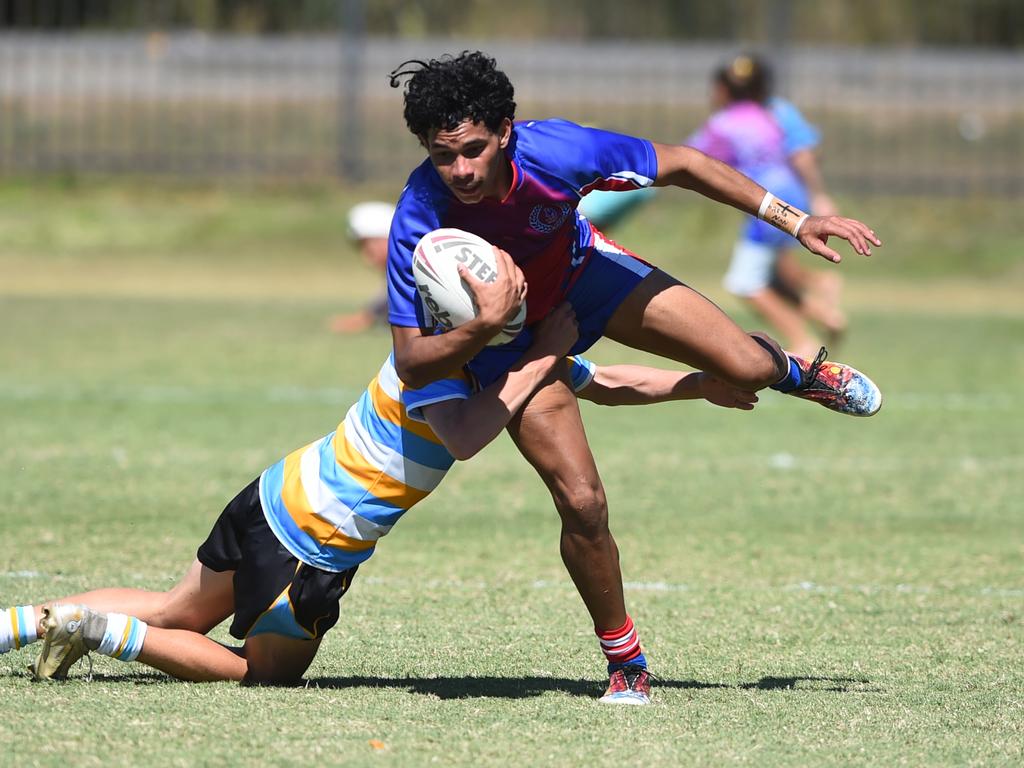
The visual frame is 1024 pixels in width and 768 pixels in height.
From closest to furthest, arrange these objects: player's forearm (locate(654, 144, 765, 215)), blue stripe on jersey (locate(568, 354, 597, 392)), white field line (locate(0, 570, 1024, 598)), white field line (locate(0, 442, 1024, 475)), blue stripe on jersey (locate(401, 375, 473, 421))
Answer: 1. blue stripe on jersey (locate(401, 375, 473, 421))
2. player's forearm (locate(654, 144, 765, 215))
3. blue stripe on jersey (locate(568, 354, 597, 392))
4. white field line (locate(0, 570, 1024, 598))
5. white field line (locate(0, 442, 1024, 475))

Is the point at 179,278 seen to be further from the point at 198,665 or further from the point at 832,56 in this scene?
the point at 198,665

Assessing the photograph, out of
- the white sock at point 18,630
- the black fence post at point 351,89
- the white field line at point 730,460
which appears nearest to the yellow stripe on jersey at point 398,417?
the white sock at point 18,630

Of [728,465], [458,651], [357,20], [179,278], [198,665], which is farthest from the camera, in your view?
[357,20]

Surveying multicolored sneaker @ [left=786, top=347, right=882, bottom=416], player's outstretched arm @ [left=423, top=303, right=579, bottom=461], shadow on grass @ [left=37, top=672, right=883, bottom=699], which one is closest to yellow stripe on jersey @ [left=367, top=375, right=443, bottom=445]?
player's outstretched arm @ [left=423, top=303, right=579, bottom=461]

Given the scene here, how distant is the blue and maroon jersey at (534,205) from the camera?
16.3ft

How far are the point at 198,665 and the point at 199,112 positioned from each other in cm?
1919

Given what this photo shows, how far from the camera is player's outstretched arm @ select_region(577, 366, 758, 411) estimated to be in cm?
584

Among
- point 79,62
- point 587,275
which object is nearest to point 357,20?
point 79,62

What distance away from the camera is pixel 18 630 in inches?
203

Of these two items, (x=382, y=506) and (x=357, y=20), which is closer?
(x=382, y=506)

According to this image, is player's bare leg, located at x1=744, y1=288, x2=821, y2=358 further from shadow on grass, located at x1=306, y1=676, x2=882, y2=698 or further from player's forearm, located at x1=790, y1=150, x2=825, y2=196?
shadow on grass, located at x1=306, y1=676, x2=882, y2=698

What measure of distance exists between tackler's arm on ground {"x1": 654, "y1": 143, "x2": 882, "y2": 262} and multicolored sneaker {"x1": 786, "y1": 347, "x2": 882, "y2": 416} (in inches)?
24.7

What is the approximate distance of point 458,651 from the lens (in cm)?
577

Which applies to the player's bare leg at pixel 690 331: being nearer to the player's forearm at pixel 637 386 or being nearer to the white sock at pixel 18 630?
the player's forearm at pixel 637 386
